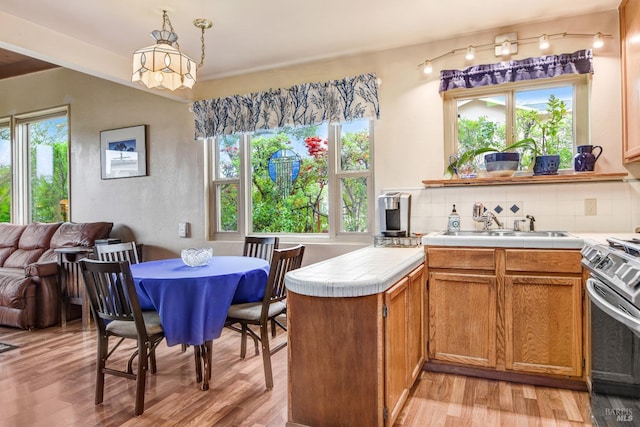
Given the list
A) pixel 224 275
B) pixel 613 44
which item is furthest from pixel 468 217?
pixel 224 275

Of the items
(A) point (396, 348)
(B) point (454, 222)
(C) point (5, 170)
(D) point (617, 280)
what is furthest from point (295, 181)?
(C) point (5, 170)

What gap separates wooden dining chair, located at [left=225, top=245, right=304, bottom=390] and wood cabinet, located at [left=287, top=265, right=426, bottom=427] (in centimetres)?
61

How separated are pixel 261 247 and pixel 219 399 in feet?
4.47

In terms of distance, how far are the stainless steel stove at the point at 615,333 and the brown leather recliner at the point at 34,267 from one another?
4200 mm

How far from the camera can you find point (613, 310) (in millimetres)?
1490

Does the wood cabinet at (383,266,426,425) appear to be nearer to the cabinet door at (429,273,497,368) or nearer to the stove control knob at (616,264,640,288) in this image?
the cabinet door at (429,273,497,368)

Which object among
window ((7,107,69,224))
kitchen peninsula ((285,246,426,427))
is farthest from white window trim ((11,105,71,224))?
kitchen peninsula ((285,246,426,427))

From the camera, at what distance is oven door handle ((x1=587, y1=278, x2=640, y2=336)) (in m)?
1.33

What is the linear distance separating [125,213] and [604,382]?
448 cm

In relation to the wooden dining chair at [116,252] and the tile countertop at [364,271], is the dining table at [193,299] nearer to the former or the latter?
the wooden dining chair at [116,252]

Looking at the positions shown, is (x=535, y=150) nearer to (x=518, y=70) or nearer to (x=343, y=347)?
(x=518, y=70)

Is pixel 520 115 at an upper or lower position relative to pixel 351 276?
upper

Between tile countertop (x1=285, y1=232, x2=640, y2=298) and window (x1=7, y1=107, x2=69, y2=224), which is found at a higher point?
window (x1=7, y1=107, x2=69, y2=224)

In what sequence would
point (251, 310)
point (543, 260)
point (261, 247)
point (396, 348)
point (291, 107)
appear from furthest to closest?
point (291, 107), point (261, 247), point (251, 310), point (543, 260), point (396, 348)
